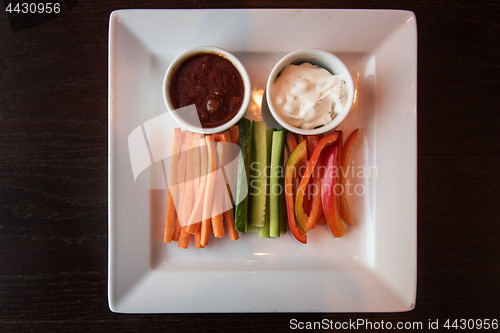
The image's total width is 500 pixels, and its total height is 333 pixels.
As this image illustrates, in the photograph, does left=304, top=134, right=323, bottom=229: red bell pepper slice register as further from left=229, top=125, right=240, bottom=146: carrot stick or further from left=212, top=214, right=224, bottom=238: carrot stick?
left=212, top=214, right=224, bottom=238: carrot stick

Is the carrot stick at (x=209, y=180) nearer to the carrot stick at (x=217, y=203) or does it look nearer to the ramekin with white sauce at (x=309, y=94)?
the carrot stick at (x=217, y=203)

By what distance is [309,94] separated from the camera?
139 centimetres

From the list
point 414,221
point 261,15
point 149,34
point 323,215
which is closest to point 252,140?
point 323,215

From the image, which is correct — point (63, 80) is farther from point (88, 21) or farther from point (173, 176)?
point (173, 176)

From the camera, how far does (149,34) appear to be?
1587 millimetres

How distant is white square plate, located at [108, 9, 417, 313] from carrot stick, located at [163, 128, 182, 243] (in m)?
0.10

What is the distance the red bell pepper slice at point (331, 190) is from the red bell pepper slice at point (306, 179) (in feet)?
0.23

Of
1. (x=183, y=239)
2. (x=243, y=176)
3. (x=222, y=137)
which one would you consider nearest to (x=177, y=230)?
(x=183, y=239)

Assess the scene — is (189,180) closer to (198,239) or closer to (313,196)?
(198,239)

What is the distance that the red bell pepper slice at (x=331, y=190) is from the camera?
5.08ft

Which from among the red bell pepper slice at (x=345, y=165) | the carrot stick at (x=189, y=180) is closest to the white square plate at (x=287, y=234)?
the red bell pepper slice at (x=345, y=165)

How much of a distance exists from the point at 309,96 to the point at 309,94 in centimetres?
1
